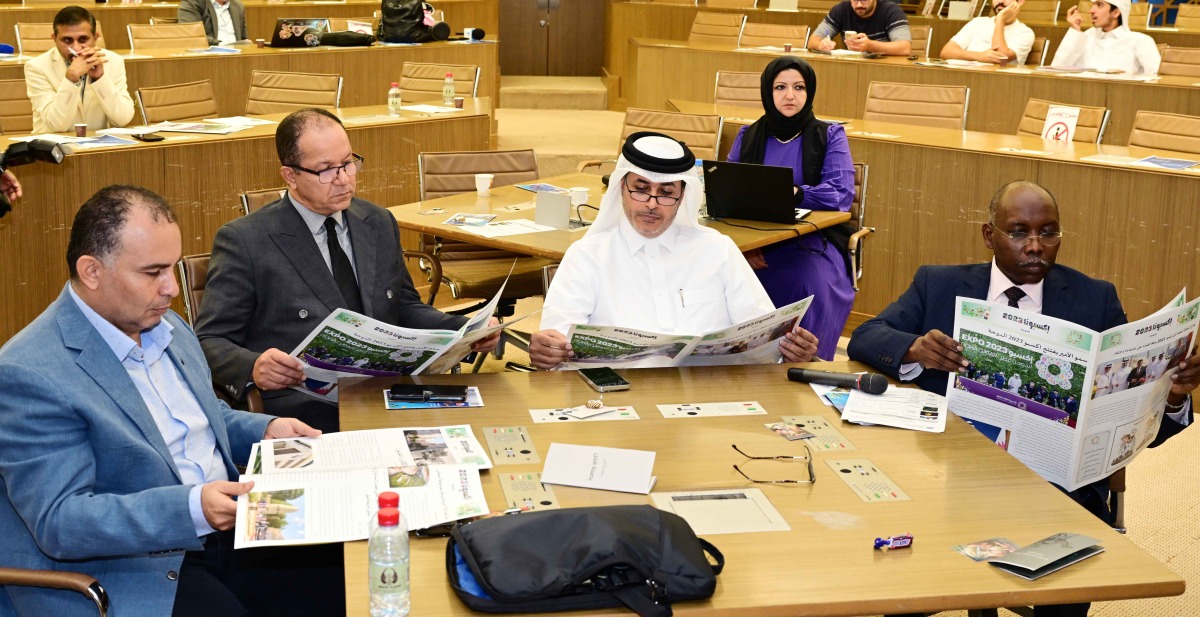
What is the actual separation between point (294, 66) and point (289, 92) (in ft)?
2.90

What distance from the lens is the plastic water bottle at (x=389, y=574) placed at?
1800 millimetres

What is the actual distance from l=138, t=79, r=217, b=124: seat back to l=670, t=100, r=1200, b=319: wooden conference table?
117 inches

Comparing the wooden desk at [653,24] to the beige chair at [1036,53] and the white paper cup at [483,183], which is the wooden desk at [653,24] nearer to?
the beige chair at [1036,53]

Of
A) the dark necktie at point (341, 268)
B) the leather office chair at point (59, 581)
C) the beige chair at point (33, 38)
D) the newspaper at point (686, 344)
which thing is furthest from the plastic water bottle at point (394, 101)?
the leather office chair at point (59, 581)

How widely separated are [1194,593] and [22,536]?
3.27 m

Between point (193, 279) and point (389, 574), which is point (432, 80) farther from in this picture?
point (389, 574)

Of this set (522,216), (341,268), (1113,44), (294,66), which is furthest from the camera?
(1113,44)

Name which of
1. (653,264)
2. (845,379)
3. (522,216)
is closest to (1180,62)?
(522,216)

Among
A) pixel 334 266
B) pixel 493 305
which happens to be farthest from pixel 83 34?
pixel 493 305

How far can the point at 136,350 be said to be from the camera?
7.54ft

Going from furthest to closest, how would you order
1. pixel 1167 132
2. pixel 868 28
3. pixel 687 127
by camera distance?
pixel 868 28
pixel 687 127
pixel 1167 132

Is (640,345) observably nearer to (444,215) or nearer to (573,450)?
(573,450)

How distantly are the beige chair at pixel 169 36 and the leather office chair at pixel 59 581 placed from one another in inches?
269

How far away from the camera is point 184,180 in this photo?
5.46 m
